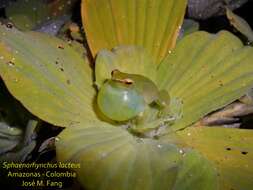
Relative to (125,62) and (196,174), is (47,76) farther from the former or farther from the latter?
(196,174)

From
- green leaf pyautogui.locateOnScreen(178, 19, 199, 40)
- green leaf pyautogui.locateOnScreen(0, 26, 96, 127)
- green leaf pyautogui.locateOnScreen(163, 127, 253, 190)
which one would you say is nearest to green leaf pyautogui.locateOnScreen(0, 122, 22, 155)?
green leaf pyautogui.locateOnScreen(0, 26, 96, 127)

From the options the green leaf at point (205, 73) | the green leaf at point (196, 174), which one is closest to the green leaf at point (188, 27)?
the green leaf at point (205, 73)

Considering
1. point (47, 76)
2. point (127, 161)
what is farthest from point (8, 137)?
point (127, 161)

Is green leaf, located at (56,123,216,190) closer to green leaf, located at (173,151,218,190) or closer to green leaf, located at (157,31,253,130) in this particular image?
green leaf, located at (173,151,218,190)

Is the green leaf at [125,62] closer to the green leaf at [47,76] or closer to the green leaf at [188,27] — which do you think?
the green leaf at [47,76]

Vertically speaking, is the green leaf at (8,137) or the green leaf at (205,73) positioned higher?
the green leaf at (205,73)

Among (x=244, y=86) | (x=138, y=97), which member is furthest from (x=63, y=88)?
(x=244, y=86)
